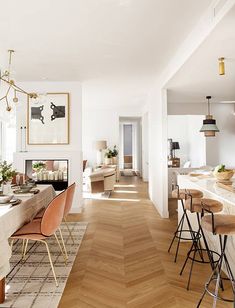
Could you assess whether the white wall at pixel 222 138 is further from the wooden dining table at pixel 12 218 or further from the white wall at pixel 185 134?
the wooden dining table at pixel 12 218

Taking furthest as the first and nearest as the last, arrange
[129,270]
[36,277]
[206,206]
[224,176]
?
[224,176] < [129,270] < [36,277] < [206,206]

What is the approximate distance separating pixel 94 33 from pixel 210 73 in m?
1.97

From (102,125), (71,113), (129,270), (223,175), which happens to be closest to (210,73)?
(223,175)

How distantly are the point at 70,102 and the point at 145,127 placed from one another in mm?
4369

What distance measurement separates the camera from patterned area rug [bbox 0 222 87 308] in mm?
2191

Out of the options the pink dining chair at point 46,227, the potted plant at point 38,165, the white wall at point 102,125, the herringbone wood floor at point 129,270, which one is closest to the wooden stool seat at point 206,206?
the herringbone wood floor at point 129,270

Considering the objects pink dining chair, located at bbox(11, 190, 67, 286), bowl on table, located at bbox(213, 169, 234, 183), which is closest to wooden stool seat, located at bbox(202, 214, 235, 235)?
bowl on table, located at bbox(213, 169, 234, 183)

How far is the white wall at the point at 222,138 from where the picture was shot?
21.7 ft

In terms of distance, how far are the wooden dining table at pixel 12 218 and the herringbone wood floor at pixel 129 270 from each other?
584 millimetres

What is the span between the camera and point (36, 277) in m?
2.60

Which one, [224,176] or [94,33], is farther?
[94,33]

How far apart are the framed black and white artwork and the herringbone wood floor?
1.84 meters

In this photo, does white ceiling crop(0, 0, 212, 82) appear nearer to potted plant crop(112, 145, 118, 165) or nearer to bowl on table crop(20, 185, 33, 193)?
bowl on table crop(20, 185, 33, 193)

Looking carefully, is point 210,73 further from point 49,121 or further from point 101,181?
point 101,181
